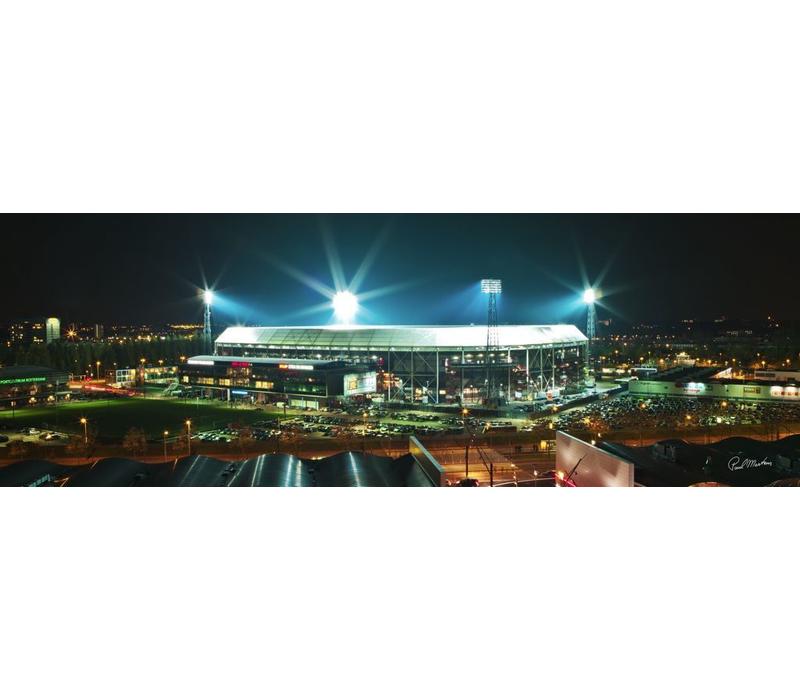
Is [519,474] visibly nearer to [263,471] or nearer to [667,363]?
[263,471]

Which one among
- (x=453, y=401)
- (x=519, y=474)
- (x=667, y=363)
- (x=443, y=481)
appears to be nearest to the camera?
(x=443, y=481)

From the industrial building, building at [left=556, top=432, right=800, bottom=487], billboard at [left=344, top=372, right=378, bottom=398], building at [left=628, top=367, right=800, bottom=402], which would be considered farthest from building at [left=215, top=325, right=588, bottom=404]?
building at [left=556, top=432, right=800, bottom=487]

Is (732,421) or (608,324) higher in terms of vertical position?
(608,324)

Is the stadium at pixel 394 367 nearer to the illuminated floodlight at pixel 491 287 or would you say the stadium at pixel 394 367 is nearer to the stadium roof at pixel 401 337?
the stadium roof at pixel 401 337

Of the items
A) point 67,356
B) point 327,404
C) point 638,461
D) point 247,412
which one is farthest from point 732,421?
point 67,356

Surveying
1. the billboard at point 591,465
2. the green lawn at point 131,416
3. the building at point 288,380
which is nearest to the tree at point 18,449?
the green lawn at point 131,416

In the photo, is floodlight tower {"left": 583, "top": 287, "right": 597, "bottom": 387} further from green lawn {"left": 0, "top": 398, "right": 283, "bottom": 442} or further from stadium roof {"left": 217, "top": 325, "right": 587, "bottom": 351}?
green lawn {"left": 0, "top": 398, "right": 283, "bottom": 442}
